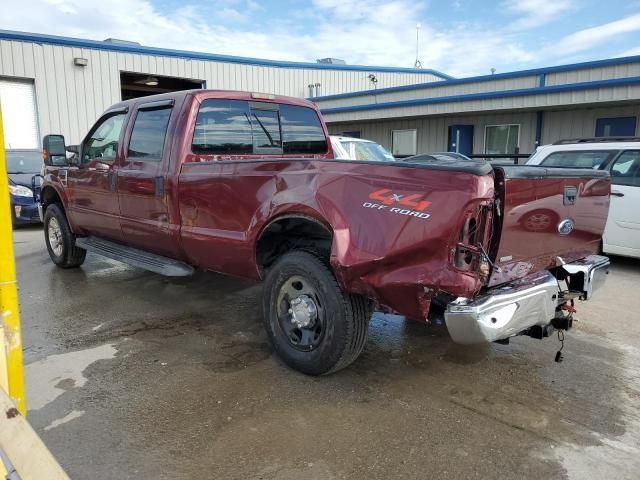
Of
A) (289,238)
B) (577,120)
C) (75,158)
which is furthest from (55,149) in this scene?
(577,120)

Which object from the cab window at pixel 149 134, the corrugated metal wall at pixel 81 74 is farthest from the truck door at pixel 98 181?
the corrugated metal wall at pixel 81 74

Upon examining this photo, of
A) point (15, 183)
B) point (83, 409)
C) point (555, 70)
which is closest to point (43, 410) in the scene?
point (83, 409)

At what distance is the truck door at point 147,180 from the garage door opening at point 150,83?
15.1 m

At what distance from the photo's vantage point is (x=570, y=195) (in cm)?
341

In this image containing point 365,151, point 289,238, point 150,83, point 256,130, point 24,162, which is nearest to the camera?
point 289,238

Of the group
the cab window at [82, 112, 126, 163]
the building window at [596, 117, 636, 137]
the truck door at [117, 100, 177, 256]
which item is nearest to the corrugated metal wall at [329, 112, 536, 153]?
the building window at [596, 117, 636, 137]

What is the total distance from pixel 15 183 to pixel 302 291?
9276 millimetres

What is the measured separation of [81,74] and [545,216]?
17274mm

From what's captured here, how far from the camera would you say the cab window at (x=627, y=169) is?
21.6ft

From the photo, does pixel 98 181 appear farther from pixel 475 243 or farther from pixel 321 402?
pixel 475 243

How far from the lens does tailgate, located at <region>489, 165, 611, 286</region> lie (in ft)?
9.68

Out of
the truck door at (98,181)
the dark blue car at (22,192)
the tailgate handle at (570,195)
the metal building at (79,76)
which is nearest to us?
the tailgate handle at (570,195)

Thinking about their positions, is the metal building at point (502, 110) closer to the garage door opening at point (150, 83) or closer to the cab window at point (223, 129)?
the garage door opening at point (150, 83)

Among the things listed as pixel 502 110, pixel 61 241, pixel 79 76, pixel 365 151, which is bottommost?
pixel 61 241
